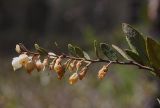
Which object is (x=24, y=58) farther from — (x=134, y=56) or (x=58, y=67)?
(x=134, y=56)

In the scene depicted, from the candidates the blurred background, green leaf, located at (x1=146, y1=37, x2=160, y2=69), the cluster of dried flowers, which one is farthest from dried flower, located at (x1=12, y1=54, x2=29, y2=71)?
green leaf, located at (x1=146, y1=37, x2=160, y2=69)

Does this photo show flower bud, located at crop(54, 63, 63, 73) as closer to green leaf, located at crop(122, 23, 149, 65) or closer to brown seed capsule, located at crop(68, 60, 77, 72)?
brown seed capsule, located at crop(68, 60, 77, 72)

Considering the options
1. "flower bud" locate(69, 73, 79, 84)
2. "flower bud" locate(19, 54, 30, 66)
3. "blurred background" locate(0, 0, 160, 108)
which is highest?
"flower bud" locate(19, 54, 30, 66)

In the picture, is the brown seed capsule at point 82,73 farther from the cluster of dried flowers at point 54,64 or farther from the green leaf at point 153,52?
the green leaf at point 153,52

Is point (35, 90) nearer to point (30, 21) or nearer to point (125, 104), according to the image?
point (125, 104)

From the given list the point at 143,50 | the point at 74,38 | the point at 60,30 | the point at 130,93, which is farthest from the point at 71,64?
the point at 60,30

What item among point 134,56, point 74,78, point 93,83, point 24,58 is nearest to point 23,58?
point 24,58
